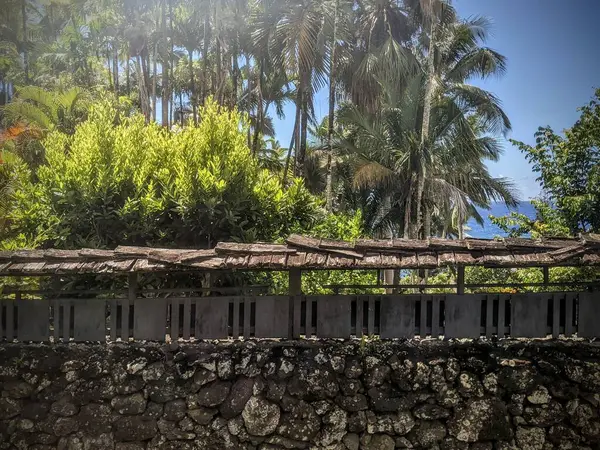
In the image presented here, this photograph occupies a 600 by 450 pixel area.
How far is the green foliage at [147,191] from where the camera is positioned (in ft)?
26.2

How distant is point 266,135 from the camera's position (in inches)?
1167

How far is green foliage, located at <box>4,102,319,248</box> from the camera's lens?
8.00 metres

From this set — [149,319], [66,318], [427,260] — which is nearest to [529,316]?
[427,260]

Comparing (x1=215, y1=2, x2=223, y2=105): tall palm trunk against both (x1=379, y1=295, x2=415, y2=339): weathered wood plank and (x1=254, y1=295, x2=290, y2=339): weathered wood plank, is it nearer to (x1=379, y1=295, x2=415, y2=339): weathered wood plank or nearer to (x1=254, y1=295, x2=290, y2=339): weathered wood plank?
(x1=254, y1=295, x2=290, y2=339): weathered wood plank

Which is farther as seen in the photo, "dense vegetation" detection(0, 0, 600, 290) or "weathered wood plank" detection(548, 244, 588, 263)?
"dense vegetation" detection(0, 0, 600, 290)

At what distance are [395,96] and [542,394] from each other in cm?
1307

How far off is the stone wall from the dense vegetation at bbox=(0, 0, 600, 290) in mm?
2930

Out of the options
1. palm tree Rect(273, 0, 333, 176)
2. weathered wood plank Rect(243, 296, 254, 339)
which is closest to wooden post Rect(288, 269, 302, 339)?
weathered wood plank Rect(243, 296, 254, 339)

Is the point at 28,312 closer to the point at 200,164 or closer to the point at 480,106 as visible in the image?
the point at 200,164

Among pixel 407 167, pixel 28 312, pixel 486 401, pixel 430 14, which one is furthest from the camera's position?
pixel 407 167

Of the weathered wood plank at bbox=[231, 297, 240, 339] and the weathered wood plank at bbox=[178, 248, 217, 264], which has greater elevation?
the weathered wood plank at bbox=[178, 248, 217, 264]

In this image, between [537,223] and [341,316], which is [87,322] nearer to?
[341,316]

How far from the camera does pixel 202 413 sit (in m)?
5.81

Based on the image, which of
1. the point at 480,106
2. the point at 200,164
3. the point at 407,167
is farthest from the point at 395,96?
the point at 200,164
